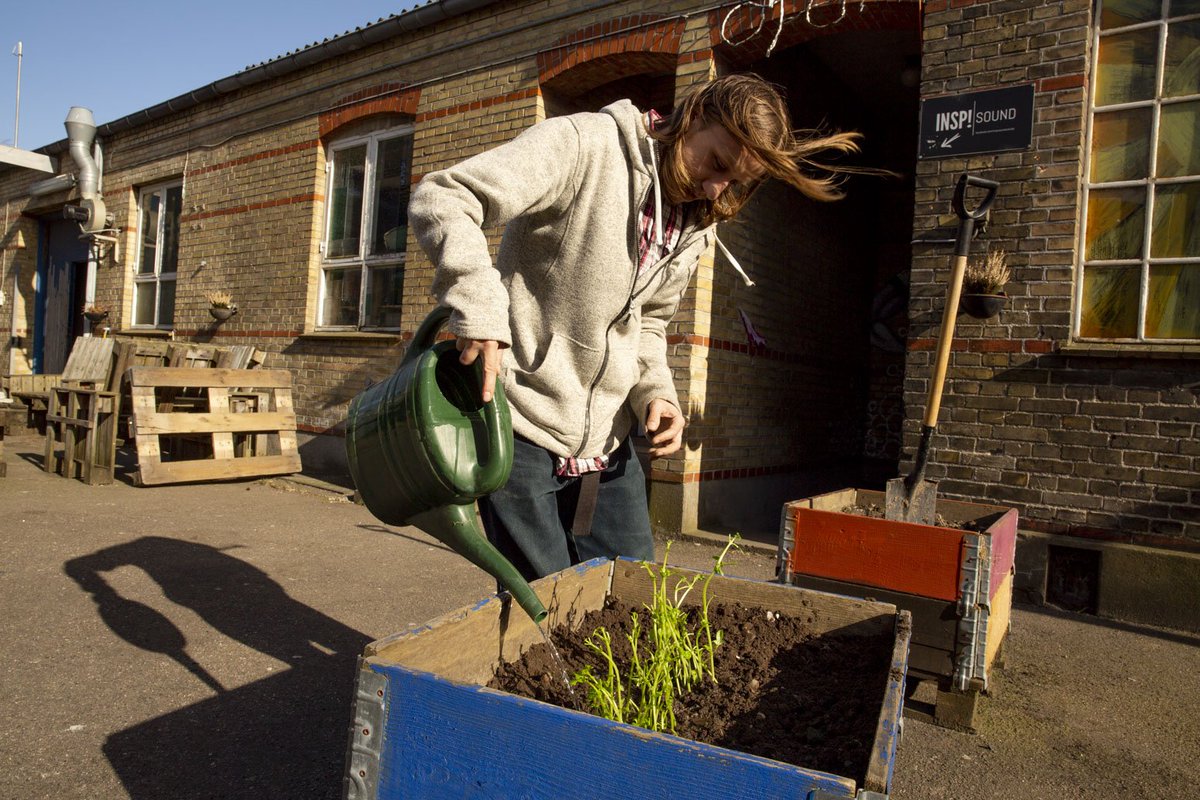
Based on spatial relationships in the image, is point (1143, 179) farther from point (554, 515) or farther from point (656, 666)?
point (656, 666)

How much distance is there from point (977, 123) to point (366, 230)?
6.32 meters

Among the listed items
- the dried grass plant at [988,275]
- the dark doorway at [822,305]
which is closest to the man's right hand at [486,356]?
the dried grass plant at [988,275]

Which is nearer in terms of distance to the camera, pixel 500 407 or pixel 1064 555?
pixel 500 407

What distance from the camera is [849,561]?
321 centimetres

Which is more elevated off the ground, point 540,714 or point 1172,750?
point 540,714

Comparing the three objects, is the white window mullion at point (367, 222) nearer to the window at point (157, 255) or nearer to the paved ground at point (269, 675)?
the paved ground at point (269, 675)

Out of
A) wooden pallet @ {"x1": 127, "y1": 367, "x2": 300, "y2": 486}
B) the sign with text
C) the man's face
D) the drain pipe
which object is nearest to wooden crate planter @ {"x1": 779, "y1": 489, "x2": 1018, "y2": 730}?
the man's face

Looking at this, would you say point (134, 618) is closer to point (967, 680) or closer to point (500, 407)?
point (500, 407)

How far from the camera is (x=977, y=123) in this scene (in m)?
5.11

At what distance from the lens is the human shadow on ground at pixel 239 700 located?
2471mm

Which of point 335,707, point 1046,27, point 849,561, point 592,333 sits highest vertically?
point 1046,27

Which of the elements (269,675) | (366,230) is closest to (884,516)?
(269,675)

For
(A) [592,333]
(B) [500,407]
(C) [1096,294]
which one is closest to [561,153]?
(A) [592,333]

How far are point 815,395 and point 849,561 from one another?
213 inches
